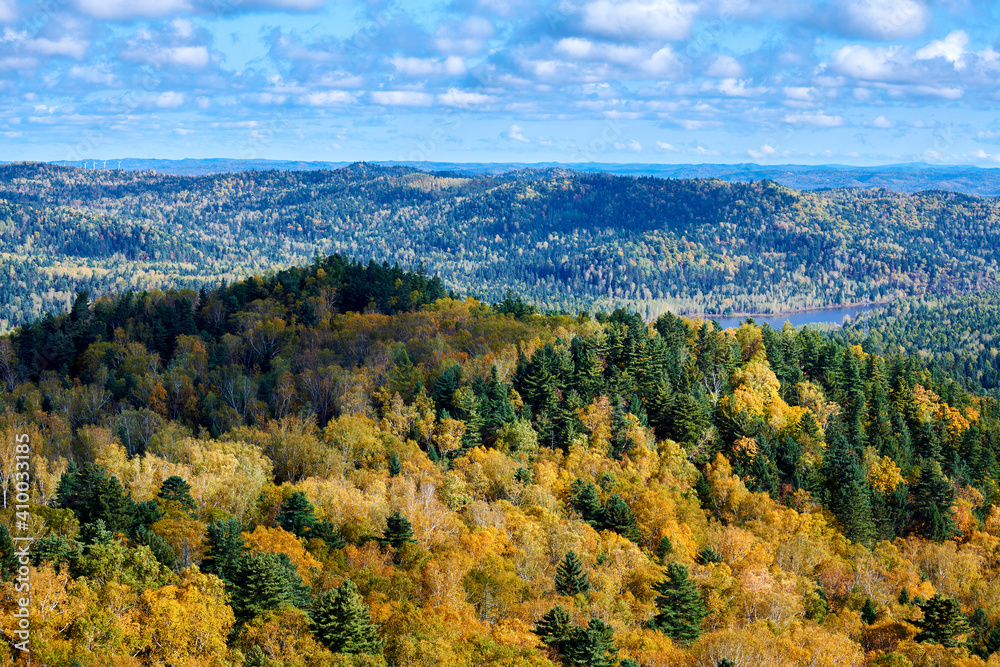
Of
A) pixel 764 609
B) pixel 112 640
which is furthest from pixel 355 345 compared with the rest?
pixel 112 640

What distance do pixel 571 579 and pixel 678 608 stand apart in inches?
338

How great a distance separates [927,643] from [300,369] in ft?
294

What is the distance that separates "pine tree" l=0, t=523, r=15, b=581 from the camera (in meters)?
51.0

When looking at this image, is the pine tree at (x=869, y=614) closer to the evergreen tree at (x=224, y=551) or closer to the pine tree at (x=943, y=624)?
the pine tree at (x=943, y=624)

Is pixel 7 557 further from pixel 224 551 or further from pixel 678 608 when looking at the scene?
pixel 678 608

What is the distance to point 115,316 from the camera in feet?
552

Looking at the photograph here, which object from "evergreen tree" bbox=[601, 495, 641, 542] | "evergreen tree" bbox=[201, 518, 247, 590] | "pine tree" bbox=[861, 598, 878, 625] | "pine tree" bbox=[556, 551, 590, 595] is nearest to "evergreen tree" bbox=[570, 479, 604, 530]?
"evergreen tree" bbox=[601, 495, 641, 542]

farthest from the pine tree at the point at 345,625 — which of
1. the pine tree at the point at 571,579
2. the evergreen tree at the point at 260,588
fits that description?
the pine tree at the point at 571,579

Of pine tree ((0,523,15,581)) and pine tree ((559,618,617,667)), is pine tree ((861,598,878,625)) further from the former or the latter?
pine tree ((0,523,15,581))

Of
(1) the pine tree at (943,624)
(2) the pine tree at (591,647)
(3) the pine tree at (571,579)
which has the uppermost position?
(2) the pine tree at (591,647)

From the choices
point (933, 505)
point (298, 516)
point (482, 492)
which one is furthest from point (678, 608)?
point (933, 505)

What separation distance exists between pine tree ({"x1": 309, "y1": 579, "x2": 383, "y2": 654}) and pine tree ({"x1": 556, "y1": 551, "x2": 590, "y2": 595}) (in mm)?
18905

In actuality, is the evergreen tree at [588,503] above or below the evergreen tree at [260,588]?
below

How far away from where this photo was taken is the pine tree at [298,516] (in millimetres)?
70688
